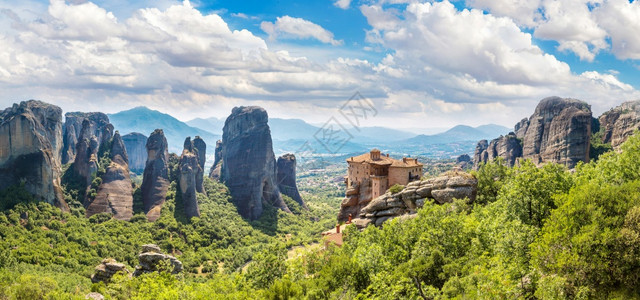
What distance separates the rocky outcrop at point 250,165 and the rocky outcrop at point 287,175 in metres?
11.5

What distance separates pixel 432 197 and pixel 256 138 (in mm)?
92371

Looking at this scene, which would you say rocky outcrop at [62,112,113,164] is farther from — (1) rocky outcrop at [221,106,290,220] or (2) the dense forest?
(2) the dense forest

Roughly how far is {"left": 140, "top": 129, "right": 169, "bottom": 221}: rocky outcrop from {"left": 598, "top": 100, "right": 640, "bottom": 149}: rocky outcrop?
108 m

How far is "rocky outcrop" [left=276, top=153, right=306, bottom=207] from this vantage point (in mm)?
151500

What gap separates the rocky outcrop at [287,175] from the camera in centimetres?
15150

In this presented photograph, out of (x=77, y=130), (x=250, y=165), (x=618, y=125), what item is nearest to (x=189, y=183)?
(x=250, y=165)

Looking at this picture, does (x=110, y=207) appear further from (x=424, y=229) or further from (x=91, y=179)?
(x=424, y=229)

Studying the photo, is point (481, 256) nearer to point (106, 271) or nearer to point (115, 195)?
point (106, 271)

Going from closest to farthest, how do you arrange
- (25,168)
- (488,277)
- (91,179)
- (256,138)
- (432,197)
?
(488,277) < (432,197) < (25,168) < (91,179) < (256,138)

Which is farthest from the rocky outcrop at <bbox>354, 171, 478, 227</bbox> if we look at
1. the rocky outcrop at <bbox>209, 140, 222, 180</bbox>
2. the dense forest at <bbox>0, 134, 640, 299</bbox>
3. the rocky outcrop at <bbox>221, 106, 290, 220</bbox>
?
the rocky outcrop at <bbox>209, 140, 222, 180</bbox>

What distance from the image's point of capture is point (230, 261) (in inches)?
3462

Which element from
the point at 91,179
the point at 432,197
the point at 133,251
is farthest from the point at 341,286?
the point at 91,179

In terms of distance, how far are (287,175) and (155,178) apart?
55.2 m

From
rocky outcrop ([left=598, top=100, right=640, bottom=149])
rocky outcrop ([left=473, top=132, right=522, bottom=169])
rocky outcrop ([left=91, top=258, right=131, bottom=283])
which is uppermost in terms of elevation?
rocky outcrop ([left=598, top=100, right=640, bottom=149])
